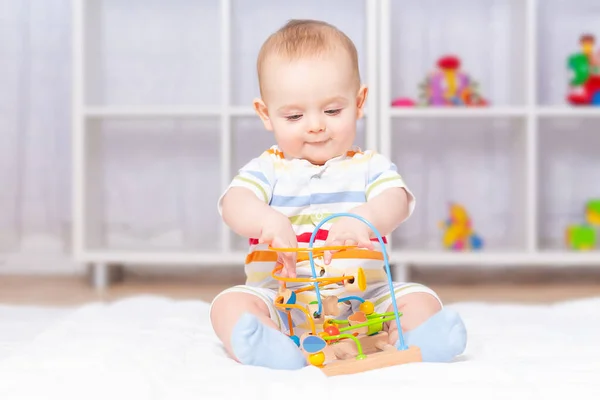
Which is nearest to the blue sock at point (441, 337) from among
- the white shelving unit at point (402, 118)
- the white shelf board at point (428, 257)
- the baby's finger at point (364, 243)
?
the baby's finger at point (364, 243)

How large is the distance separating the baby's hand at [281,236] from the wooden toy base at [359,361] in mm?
109

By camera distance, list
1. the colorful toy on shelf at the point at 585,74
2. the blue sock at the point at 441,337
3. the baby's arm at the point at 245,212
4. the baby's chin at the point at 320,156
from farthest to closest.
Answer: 1. the colorful toy on shelf at the point at 585,74
2. the baby's chin at the point at 320,156
3. the baby's arm at the point at 245,212
4. the blue sock at the point at 441,337

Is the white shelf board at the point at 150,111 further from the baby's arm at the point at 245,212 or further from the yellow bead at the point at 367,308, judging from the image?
the yellow bead at the point at 367,308

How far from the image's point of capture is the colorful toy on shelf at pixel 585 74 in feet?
7.50

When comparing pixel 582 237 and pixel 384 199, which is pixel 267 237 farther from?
pixel 582 237

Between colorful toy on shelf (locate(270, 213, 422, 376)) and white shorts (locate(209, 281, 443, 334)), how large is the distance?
1cm

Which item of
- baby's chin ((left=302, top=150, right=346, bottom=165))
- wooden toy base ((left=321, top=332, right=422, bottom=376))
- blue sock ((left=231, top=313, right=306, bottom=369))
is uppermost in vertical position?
baby's chin ((left=302, top=150, right=346, bottom=165))

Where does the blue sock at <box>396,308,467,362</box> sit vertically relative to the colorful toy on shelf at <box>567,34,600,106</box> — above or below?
below

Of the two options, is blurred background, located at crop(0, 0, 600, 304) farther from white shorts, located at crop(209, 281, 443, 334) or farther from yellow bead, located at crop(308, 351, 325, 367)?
yellow bead, located at crop(308, 351, 325, 367)

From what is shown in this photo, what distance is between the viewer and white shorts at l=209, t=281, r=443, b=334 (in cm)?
106

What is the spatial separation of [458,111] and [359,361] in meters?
1.44

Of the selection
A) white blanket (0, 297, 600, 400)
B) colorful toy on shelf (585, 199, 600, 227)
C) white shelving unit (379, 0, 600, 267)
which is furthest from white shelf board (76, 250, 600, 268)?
white blanket (0, 297, 600, 400)

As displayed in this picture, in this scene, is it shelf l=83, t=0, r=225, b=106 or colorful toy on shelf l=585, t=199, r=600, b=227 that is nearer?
colorful toy on shelf l=585, t=199, r=600, b=227

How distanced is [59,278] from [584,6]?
6.10 feet
